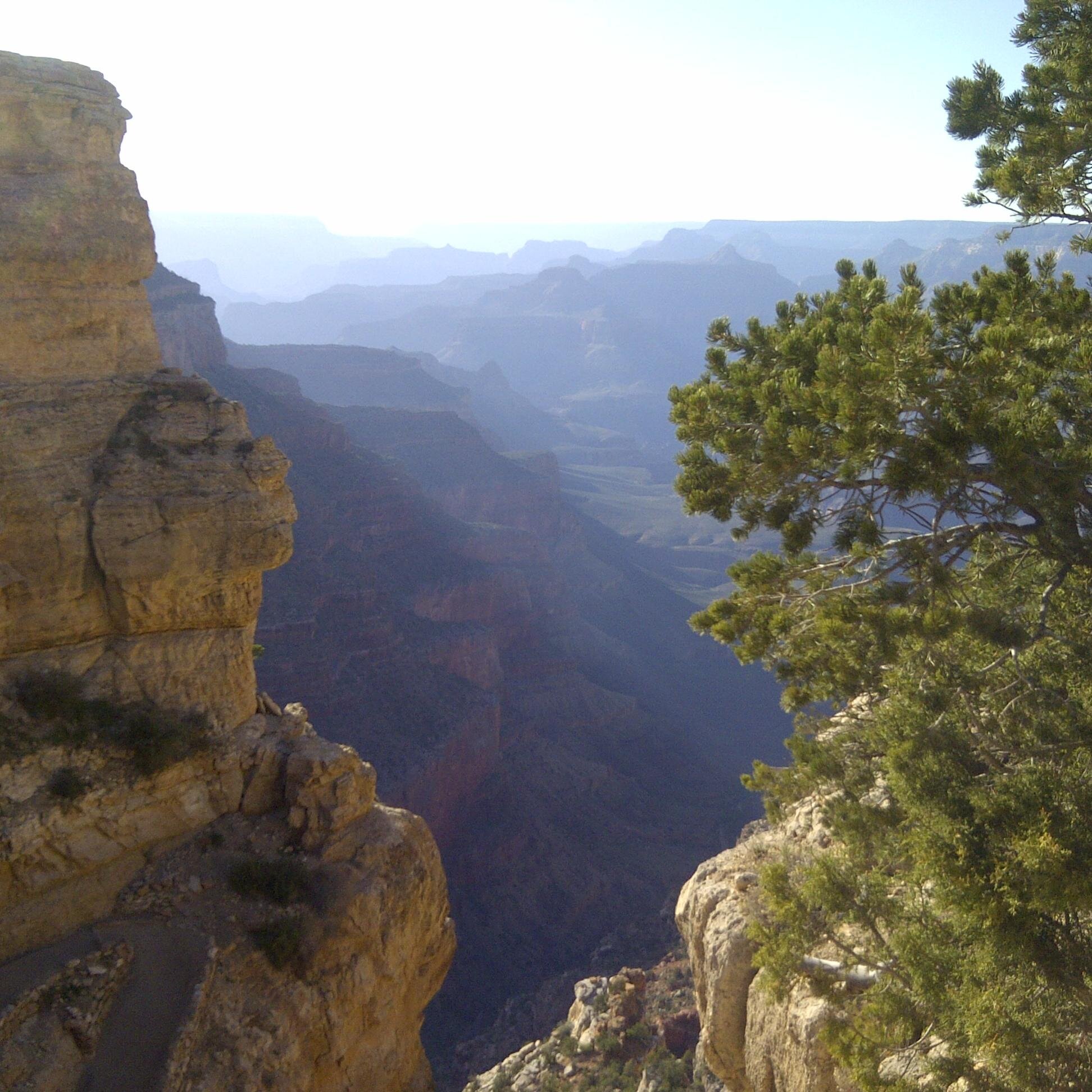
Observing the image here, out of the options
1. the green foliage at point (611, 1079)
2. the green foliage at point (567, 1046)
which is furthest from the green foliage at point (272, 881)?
the green foliage at point (567, 1046)

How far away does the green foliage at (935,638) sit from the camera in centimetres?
703

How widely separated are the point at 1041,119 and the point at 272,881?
13.0 m

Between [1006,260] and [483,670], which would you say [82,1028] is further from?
[483,670]

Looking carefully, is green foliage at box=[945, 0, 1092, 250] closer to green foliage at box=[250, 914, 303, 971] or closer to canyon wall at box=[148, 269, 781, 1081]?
green foliage at box=[250, 914, 303, 971]

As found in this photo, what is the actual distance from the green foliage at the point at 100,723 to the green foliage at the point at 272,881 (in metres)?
1.77

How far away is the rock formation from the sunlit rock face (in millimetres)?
30

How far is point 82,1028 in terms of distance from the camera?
963 cm

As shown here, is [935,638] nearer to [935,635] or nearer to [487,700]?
[935,635]

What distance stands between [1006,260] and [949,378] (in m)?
2.79

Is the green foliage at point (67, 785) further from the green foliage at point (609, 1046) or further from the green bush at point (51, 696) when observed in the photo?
Answer: the green foliage at point (609, 1046)

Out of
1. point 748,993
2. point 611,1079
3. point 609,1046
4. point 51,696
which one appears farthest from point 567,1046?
point 51,696

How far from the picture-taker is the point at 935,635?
27.0 feet

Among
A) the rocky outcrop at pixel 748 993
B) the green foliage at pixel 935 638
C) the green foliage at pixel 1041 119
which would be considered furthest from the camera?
the rocky outcrop at pixel 748 993

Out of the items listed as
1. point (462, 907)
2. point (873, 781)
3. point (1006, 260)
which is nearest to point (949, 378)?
point (1006, 260)
